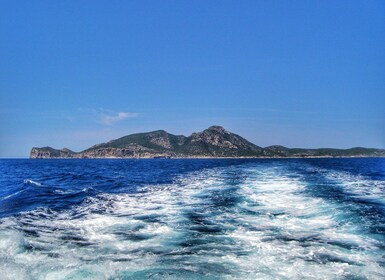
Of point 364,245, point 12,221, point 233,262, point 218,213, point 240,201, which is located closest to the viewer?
point 233,262

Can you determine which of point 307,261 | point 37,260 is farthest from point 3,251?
point 307,261

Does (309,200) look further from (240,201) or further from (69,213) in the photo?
(69,213)

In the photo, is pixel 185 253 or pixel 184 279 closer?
pixel 184 279

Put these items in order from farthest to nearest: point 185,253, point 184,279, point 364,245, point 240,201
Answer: point 240,201 → point 364,245 → point 185,253 → point 184,279

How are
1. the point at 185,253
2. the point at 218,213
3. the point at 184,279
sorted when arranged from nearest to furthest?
the point at 184,279 < the point at 185,253 < the point at 218,213

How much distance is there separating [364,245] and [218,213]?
6.69m

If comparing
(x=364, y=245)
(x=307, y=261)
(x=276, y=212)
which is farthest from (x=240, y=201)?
(x=307, y=261)

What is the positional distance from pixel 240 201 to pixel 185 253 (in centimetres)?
997

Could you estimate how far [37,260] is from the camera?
8.59m

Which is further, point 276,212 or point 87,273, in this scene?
point 276,212

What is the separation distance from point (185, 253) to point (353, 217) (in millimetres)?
8717

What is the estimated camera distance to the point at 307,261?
859cm

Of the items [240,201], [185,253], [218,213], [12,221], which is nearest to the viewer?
[185,253]

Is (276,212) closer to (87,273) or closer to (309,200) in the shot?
(309,200)
